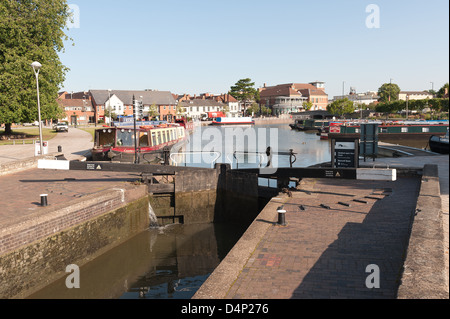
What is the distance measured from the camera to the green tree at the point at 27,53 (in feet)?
105

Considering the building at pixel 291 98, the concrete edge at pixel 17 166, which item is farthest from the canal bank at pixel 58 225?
the building at pixel 291 98

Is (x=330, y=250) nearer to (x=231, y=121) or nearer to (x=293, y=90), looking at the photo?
(x=231, y=121)

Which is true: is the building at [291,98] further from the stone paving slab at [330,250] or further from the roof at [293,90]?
the stone paving slab at [330,250]

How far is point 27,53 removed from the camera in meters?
33.1

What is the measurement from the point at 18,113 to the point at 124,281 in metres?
28.6

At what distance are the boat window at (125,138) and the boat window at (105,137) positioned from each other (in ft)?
1.90

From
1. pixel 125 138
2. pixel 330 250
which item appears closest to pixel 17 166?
pixel 125 138

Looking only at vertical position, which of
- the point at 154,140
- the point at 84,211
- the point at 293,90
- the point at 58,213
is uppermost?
the point at 293,90

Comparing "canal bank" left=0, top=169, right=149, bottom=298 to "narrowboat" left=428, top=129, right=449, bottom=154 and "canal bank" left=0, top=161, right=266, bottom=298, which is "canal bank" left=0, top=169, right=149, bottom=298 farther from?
"narrowboat" left=428, top=129, right=449, bottom=154

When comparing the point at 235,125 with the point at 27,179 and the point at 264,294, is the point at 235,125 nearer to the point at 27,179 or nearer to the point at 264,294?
the point at 27,179

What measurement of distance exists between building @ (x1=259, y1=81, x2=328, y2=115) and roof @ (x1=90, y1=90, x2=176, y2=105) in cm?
4704

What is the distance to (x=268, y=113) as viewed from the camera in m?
140

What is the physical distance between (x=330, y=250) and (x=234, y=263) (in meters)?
2.08

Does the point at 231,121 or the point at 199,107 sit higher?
the point at 199,107
